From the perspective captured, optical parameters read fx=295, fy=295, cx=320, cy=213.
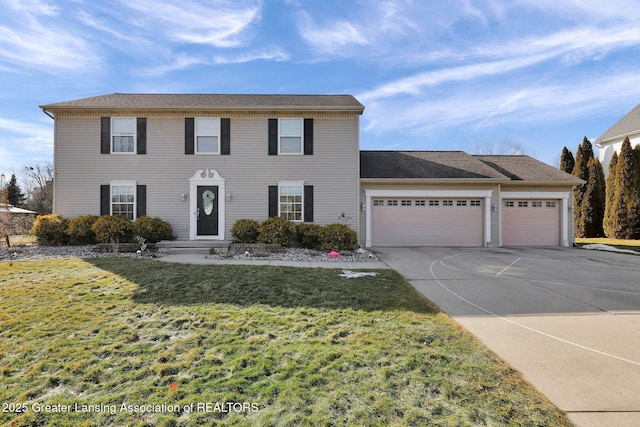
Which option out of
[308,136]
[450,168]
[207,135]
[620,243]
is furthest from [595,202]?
[207,135]

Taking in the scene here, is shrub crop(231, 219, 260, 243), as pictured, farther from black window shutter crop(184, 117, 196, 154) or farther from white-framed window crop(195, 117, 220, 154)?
black window shutter crop(184, 117, 196, 154)

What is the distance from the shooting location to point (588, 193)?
19.0m

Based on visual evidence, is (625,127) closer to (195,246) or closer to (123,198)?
(195,246)

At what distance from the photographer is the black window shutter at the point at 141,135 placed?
11336 millimetres

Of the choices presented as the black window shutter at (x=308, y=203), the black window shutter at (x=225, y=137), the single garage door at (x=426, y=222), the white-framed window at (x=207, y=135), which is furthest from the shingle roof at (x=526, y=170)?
the white-framed window at (x=207, y=135)

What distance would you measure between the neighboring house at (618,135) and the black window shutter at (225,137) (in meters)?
23.3

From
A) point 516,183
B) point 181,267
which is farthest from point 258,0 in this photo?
point 516,183

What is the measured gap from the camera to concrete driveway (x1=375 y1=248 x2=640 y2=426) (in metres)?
2.51

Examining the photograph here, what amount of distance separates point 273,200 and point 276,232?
66.2 inches

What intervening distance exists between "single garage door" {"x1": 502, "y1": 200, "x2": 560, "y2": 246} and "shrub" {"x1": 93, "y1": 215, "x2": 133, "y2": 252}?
14.9m

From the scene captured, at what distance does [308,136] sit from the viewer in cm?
1151

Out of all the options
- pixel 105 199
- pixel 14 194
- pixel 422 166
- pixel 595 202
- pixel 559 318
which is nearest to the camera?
pixel 559 318

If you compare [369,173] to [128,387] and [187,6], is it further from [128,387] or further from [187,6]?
[128,387]

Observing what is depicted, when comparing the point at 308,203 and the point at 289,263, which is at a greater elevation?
the point at 308,203
